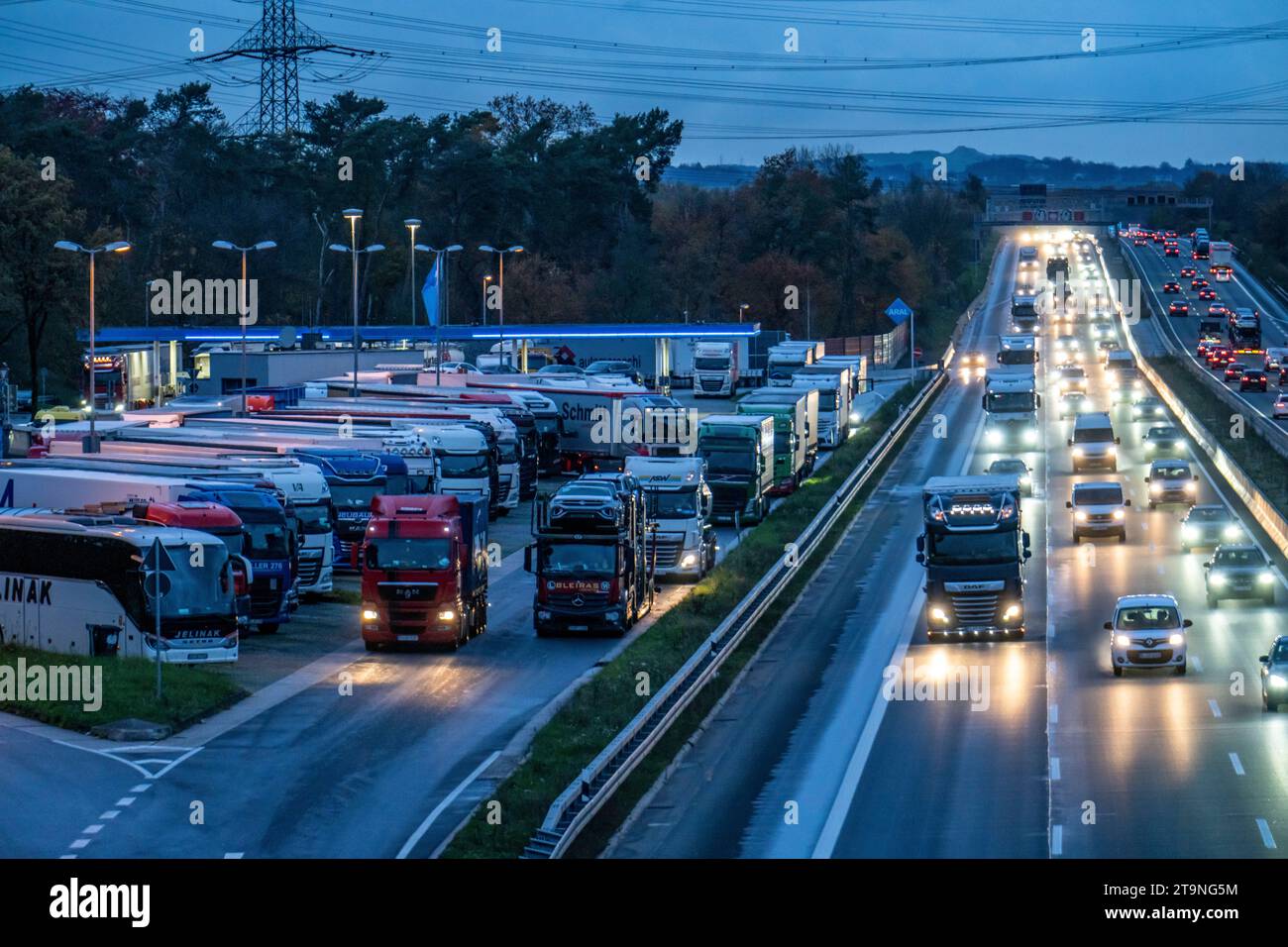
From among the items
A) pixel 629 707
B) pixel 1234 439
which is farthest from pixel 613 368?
pixel 629 707

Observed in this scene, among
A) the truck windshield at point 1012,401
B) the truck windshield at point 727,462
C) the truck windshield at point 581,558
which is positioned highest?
the truck windshield at point 1012,401

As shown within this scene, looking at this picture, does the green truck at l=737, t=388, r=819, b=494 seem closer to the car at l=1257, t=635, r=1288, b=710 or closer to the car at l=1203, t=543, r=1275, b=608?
the car at l=1203, t=543, r=1275, b=608

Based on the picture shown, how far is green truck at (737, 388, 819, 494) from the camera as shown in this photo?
66562 millimetres

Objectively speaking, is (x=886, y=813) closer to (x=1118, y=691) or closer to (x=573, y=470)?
(x=1118, y=691)

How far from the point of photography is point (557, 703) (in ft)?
108

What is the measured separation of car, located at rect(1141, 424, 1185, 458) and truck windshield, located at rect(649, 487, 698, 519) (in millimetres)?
28671

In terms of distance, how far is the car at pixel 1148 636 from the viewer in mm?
34750

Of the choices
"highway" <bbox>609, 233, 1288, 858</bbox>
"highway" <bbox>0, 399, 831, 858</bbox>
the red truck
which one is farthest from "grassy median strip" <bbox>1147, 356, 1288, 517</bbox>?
"highway" <bbox>0, 399, 831, 858</bbox>

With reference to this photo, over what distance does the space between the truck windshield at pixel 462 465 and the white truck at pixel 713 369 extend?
4756cm

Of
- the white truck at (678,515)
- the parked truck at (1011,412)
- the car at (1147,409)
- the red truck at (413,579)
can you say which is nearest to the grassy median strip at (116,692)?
the red truck at (413,579)

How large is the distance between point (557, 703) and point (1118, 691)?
9.75 m

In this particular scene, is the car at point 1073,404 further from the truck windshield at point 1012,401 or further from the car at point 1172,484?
the car at point 1172,484

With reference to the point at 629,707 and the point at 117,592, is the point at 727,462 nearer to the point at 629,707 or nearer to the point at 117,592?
the point at 117,592
